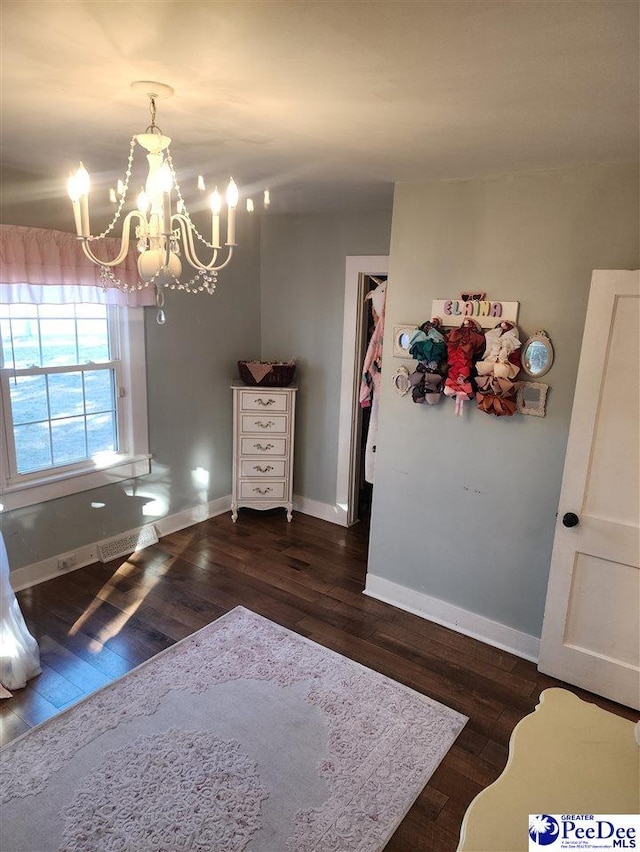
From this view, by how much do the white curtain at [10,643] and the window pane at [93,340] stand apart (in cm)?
139

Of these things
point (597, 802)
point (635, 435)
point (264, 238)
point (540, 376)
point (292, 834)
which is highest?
point (264, 238)

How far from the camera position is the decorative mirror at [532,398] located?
8.57 ft

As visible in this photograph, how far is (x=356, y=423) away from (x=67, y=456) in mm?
2115

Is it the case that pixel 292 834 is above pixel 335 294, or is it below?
below

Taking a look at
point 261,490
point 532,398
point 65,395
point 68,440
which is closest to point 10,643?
point 68,440

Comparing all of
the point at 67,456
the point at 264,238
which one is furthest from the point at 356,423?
the point at 67,456

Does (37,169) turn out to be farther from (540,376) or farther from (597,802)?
(597,802)

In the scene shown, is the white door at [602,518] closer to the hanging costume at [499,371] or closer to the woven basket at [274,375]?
the hanging costume at [499,371]

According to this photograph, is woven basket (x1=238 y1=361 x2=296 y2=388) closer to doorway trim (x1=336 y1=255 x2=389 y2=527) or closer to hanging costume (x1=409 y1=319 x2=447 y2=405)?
doorway trim (x1=336 y1=255 x2=389 y2=527)

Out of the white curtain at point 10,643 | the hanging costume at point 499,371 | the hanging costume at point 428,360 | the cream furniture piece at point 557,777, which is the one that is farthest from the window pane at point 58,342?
the cream furniture piece at point 557,777

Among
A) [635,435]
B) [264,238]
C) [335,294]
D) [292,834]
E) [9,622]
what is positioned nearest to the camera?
[292,834]

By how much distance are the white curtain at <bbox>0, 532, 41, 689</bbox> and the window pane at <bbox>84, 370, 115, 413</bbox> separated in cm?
126

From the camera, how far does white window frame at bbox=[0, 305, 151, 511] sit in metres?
3.18

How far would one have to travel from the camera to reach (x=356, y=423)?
4.34m
